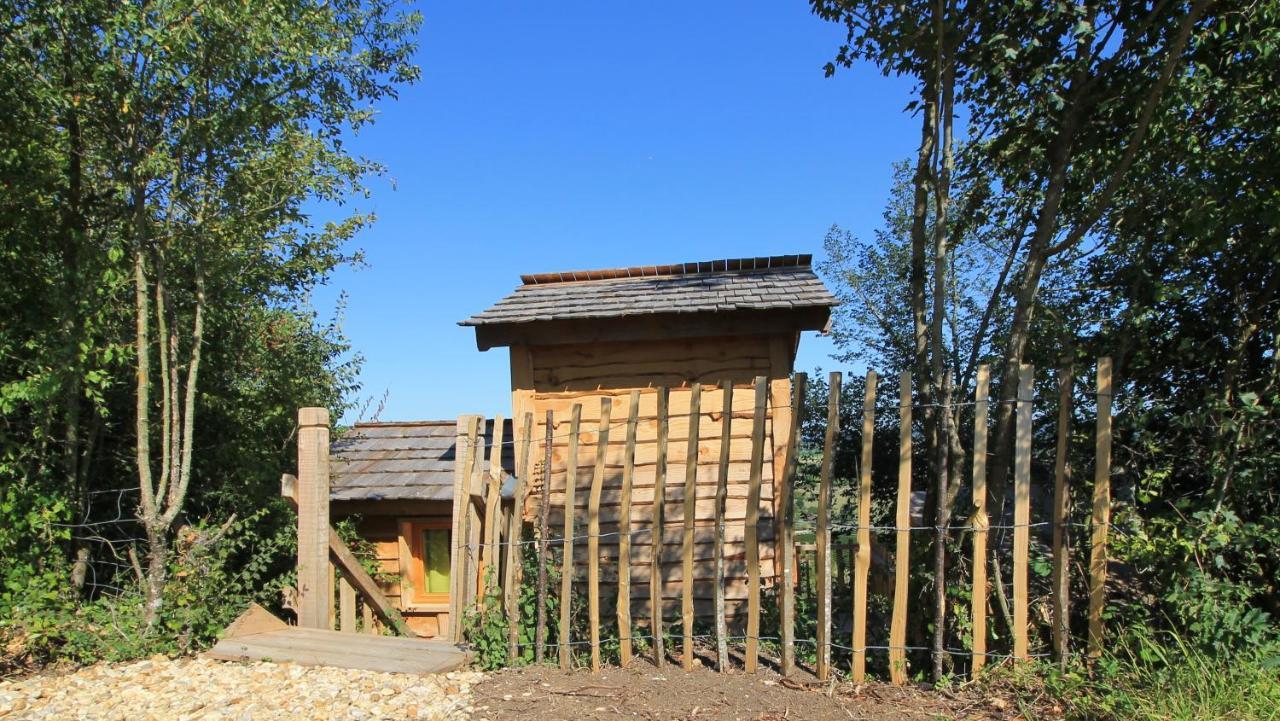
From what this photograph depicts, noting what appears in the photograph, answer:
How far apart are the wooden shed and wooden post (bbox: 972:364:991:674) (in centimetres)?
189

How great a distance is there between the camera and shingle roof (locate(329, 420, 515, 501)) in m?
8.25

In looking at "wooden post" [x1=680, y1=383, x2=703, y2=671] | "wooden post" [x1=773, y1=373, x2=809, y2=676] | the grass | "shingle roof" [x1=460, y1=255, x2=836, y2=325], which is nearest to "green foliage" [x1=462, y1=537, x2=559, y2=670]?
"wooden post" [x1=680, y1=383, x2=703, y2=671]

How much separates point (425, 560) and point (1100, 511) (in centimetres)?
728

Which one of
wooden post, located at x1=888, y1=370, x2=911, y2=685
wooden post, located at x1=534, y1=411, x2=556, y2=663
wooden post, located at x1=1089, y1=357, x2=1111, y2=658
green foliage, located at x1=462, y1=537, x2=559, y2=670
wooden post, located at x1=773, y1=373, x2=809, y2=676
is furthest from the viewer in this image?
green foliage, located at x1=462, y1=537, x2=559, y2=670

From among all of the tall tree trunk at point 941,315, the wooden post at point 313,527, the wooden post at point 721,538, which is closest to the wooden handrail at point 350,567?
the wooden post at point 313,527

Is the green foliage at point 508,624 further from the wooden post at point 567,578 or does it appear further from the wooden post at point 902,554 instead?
the wooden post at point 902,554

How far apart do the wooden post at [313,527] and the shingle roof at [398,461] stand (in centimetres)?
234

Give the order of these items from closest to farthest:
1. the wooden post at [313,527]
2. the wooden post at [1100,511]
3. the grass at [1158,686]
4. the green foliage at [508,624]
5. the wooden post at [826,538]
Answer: the grass at [1158,686], the wooden post at [1100,511], the wooden post at [826,538], the green foliage at [508,624], the wooden post at [313,527]

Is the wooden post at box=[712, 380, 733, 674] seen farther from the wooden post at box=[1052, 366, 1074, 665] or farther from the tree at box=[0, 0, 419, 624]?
the tree at box=[0, 0, 419, 624]

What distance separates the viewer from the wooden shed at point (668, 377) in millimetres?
5996

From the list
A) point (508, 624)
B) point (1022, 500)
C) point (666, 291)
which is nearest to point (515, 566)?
point (508, 624)

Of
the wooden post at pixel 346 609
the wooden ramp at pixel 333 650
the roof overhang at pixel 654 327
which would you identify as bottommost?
the wooden post at pixel 346 609

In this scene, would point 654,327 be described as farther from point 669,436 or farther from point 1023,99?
point 1023,99

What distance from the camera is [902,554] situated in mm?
4125
